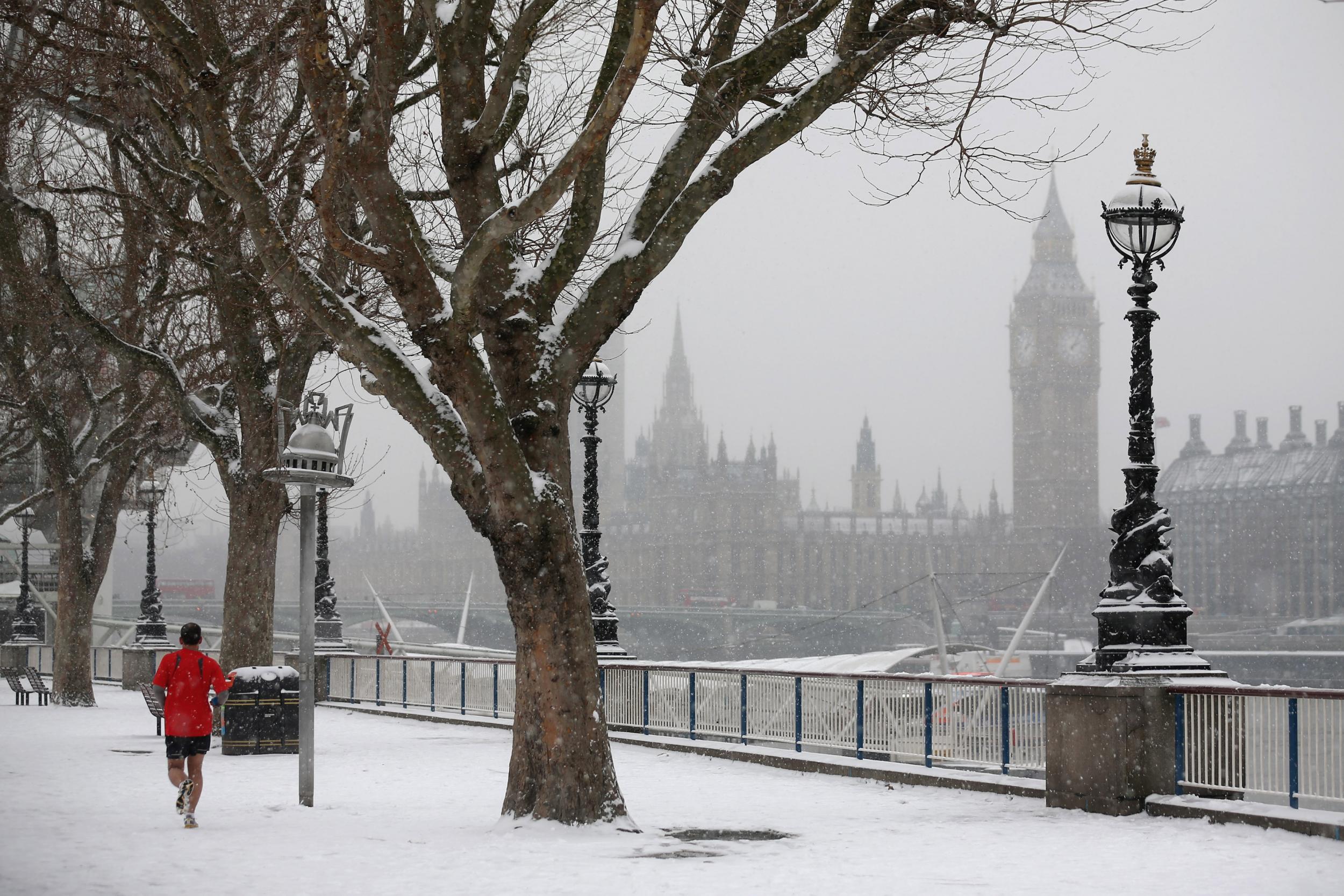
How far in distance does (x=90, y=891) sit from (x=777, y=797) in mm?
7155

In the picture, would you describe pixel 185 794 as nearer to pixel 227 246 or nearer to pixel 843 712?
pixel 843 712

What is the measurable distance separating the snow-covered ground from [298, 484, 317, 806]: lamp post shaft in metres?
0.61

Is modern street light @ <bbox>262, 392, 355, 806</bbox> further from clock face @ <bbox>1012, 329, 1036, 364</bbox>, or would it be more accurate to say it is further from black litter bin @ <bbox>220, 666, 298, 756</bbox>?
clock face @ <bbox>1012, 329, 1036, 364</bbox>

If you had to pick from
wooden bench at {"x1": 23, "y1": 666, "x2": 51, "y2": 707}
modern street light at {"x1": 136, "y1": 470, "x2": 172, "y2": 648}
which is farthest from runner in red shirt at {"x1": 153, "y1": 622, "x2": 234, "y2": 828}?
modern street light at {"x1": 136, "y1": 470, "x2": 172, "y2": 648}

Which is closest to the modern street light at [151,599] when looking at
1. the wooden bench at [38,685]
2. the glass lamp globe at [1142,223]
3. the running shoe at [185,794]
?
the wooden bench at [38,685]

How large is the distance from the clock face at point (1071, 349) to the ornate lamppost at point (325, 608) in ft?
565

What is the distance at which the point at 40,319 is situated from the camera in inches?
895

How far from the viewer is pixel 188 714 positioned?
11.4m

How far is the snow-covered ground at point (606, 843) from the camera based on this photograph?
877cm

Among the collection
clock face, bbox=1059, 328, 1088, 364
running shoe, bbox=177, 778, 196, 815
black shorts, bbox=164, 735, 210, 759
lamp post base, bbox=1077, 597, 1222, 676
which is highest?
clock face, bbox=1059, 328, 1088, 364

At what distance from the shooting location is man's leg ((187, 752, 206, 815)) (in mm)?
11062

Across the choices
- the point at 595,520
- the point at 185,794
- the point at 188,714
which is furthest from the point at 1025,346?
the point at 185,794

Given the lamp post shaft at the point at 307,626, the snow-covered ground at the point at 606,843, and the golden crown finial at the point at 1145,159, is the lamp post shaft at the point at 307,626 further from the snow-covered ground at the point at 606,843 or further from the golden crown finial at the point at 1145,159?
the golden crown finial at the point at 1145,159

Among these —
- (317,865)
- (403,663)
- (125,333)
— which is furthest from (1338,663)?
(317,865)
